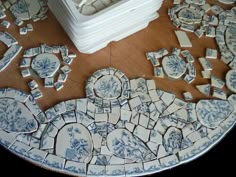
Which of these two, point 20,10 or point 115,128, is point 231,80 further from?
point 20,10

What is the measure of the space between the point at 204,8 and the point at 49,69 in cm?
52

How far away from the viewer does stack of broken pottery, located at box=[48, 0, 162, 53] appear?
955mm

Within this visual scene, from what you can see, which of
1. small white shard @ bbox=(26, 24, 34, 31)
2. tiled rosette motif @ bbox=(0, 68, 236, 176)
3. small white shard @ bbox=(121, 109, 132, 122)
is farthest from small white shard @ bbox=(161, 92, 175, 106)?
small white shard @ bbox=(26, 24, 34, 31)

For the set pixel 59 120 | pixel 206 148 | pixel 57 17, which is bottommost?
pixel 206 148

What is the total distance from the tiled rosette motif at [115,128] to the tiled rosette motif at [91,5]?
0.16 m

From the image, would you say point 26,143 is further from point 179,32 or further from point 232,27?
point 232,27

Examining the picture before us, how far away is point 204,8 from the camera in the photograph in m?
1.21

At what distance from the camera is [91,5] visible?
100 centimetres

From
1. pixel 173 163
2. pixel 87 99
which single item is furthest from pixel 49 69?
pixel 173 163

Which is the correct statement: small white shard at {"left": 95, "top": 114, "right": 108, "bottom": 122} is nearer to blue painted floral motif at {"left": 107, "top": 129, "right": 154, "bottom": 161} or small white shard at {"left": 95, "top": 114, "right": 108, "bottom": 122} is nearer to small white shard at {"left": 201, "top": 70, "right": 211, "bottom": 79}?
blue painted floral motif at {"left": 107, "top": 129, "right": 154, "bottom": 161}

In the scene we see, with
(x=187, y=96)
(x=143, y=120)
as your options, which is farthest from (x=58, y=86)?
(x=187, y=96)

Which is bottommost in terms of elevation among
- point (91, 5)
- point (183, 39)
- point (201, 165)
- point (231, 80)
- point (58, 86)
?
point (201, 165)

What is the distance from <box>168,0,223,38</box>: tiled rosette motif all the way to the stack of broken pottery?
12 cm

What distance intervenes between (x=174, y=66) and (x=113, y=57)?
17 centimetres
